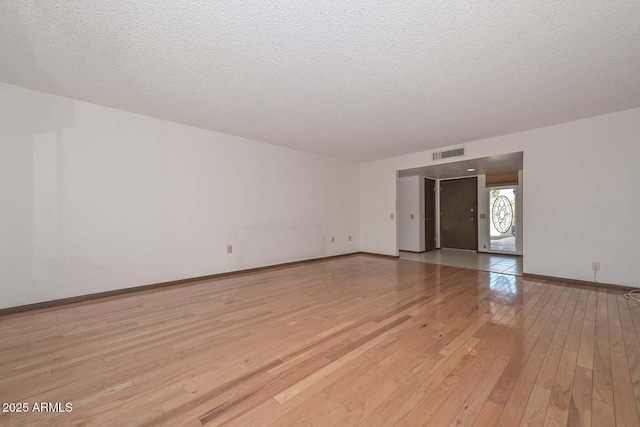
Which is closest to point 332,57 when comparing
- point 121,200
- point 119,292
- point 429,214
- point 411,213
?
point 121,200

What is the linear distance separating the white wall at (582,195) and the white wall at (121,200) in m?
4.43

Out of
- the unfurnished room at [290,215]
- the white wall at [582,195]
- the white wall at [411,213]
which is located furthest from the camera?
the white wall at [411,213]

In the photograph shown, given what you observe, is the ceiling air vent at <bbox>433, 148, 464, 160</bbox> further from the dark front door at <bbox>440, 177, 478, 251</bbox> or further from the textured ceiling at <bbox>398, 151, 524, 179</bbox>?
Answer: the dark front door at <bbox>440, 177, 478, 251</bbox>

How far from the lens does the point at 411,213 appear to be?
7.36m

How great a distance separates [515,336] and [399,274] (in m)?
2.40

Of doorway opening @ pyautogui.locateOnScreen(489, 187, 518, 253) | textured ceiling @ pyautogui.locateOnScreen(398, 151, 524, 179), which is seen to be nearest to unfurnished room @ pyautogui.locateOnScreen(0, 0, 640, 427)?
textured ceiling @ pyautogui.locateOnScreen(398, 151, 524, 179)

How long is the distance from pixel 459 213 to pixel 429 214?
855 millimetres

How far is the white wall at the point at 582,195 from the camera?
353cm

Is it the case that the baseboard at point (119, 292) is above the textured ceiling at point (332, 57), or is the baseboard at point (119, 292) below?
below

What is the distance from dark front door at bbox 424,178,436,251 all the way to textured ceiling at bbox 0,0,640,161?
3.87 meters

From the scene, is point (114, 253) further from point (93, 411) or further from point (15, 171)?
point (93, 411)

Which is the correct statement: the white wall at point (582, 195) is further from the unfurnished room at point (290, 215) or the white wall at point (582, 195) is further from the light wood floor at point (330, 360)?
the light wood floor at point (330, 360)

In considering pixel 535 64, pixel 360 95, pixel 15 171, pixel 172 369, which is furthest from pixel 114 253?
pixel 535 64

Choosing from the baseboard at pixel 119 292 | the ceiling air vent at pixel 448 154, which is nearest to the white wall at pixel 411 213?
the ceiling air vent at pixel 448 154
